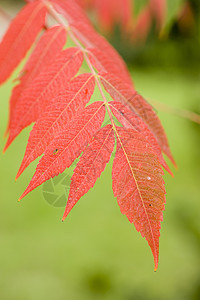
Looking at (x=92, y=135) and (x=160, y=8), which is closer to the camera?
(x=92, y=135)

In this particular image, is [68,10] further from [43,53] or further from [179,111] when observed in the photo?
[179,111]

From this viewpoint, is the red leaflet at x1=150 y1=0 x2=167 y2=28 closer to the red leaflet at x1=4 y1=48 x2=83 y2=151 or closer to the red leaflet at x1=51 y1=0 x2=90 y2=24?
the red leaflet at x1=51 y1=0 x2=90 y2=24

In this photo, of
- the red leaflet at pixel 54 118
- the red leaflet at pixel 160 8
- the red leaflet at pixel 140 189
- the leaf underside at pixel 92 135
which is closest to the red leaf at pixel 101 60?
the leaf underside at pixel 92 135

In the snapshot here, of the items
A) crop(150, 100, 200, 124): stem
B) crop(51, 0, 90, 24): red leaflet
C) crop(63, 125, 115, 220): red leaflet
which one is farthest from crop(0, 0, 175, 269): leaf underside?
crop(150, 100, 200, 124): stem

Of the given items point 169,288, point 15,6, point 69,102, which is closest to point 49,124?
point 69,102

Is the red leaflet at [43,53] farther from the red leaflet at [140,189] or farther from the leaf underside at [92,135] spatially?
the red leaflet at [140,189]

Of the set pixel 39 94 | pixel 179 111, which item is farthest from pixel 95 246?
pixel 39 94
